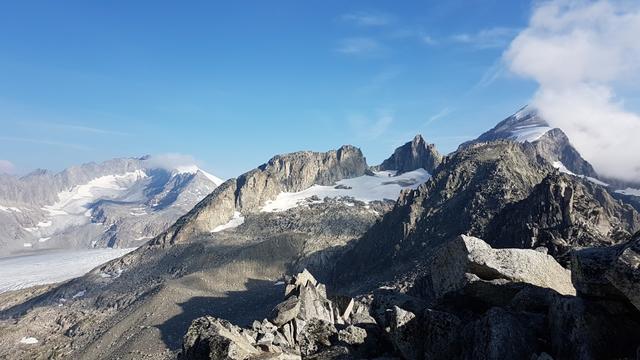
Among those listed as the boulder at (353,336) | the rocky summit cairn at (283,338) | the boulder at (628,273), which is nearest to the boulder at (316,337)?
the rocky summit cairn at (283,338)

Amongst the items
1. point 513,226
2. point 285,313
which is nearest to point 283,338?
point 285,313

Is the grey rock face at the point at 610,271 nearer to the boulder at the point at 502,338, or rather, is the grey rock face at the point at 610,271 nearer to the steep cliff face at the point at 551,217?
the boulder at the point at 502,338

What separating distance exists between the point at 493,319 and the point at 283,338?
19.6 metres

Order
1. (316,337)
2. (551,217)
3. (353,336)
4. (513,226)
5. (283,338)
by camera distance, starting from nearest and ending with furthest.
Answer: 1. (353,336)
2. (316,337)
3. (283,338)
4. (551,217)
5. (513,226)

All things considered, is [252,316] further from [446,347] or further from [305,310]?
[446,347]

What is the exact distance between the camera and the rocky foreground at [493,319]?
1712 centimetres

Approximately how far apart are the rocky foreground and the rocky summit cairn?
0.07 metres

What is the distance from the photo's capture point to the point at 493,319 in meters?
19.2

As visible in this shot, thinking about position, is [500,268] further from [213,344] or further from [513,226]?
[513,226]

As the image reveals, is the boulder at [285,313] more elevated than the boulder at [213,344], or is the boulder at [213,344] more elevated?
the boulder at [213,344]

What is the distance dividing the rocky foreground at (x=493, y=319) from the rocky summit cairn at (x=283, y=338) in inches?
2.8

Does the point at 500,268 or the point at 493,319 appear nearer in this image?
the point at 493,319

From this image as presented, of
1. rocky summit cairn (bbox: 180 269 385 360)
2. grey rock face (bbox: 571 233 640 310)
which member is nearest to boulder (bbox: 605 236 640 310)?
grey rock face (bbox: 571 233 640 310)

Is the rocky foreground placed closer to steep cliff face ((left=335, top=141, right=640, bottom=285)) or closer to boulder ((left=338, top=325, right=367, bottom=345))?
boulder ((left=338, top=325, right=367, bottom=345))
